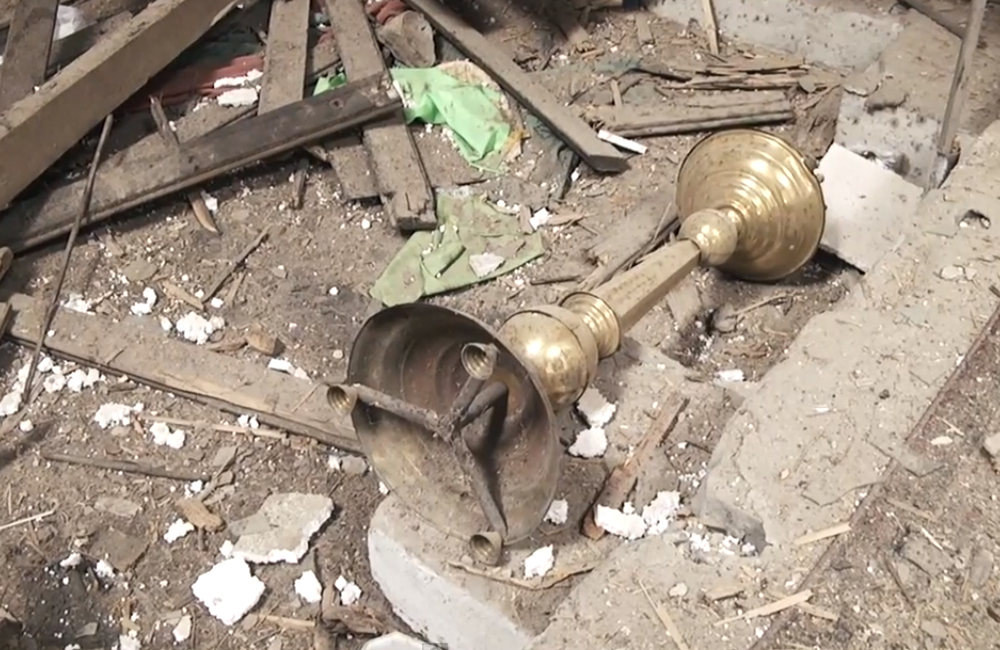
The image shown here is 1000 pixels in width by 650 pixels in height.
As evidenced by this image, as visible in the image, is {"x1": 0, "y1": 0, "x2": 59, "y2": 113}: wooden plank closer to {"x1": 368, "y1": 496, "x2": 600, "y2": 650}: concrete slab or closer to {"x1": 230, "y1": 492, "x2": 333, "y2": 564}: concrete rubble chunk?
{"x1": 230, "y1": 492, "x2": 333, "y2": 564}: concrete rubble chunk

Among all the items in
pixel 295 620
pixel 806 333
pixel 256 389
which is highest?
pixel 806 333

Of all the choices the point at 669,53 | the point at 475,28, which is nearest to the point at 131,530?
the point at 475,28

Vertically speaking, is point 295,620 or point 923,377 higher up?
point 923,377

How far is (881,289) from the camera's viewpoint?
3318 millimetres

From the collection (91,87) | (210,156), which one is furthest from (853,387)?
(91,87)

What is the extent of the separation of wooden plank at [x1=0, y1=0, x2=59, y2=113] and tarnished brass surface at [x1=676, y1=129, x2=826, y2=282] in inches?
114

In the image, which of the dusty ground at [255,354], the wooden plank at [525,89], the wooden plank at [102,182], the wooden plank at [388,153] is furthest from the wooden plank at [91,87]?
the wooden plank at [525,89]

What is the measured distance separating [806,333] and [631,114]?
1965 mm

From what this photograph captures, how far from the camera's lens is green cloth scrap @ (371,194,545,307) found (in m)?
4.38

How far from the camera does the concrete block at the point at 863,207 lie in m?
4.17

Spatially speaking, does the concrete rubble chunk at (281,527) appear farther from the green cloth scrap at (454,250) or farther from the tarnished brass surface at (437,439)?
the green cloth scrap at (454,250)

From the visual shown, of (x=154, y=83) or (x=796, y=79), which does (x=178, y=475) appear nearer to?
(x=154, y=83)

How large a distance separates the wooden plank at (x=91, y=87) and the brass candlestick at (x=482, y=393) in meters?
2.14

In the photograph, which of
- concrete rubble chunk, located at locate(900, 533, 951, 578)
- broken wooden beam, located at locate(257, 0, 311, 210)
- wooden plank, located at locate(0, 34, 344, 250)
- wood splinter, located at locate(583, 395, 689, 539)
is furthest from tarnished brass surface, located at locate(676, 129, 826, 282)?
wooden plank, located at locate(0, 34, 344, 250)
